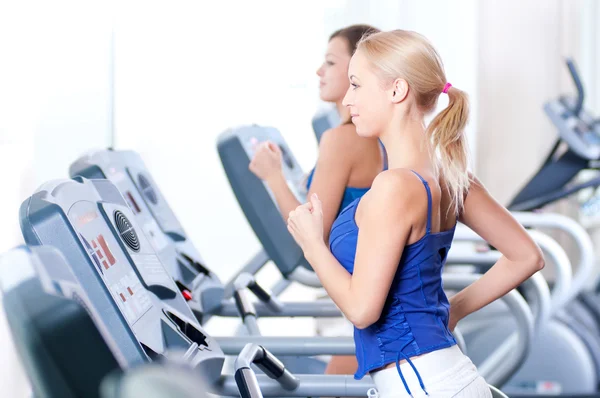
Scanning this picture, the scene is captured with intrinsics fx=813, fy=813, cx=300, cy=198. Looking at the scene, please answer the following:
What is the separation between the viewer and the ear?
56.3 inches

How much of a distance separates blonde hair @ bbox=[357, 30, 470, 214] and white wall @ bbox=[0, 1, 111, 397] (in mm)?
846

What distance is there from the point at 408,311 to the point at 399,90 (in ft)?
1.27

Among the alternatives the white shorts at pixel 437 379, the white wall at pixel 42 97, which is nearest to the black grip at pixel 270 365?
the white shorts at pixel 437 379

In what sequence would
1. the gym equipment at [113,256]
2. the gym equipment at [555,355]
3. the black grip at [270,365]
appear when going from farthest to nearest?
the gym equipment at [555,355], the black grip at [270,365], the gym equipment at [113,256]

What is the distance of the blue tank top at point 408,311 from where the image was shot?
4.49 feet

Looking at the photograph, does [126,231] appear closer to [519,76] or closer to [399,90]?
[399,90]

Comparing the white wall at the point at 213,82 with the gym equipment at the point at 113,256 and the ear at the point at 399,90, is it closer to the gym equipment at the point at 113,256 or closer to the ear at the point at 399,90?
the gym equipment at the point at 113,256

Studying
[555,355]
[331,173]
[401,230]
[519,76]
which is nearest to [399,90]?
[401,230]

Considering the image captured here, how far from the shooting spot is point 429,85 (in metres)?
1.45

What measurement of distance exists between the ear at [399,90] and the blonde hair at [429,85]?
0.03ft

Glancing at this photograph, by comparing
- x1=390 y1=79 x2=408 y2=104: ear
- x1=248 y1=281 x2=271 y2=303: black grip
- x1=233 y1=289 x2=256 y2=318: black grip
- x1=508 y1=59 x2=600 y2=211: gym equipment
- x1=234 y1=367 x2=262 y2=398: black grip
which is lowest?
x1=508 y1=59 x2=600 y2=211: gym equipment

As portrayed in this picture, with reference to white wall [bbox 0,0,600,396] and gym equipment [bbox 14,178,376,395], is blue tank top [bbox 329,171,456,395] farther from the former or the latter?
white wall [bbox 0,0,600,396]

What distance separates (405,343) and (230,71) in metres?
2.36

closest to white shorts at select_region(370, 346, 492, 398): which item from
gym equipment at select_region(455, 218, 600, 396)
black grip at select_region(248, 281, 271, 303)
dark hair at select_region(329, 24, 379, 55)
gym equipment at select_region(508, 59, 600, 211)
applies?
black grip at select_region(248, 281, 271, 303)
